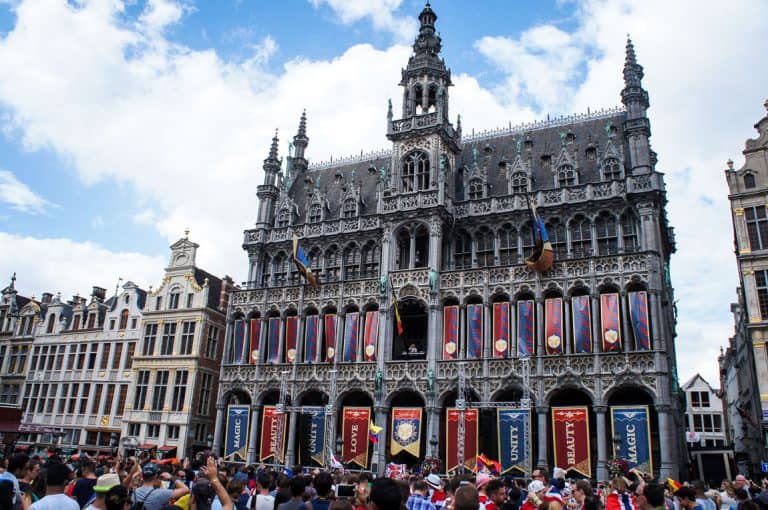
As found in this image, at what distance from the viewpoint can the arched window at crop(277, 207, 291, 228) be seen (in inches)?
1953

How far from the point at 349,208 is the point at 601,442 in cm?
2460

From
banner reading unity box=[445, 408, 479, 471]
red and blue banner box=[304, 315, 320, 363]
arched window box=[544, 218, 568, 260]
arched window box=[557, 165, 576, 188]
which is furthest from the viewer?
red and blue banner box=[304, 315, 320, 363]

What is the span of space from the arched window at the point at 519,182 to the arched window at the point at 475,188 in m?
2.41

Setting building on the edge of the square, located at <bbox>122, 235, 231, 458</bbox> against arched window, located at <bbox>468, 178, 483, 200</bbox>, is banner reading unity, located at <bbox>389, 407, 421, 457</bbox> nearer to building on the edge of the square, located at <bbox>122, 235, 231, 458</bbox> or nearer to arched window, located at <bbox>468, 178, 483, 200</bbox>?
arched window, located at <bbox>468, 178, 483, 200</bbox>

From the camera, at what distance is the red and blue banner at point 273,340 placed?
43219 millimetres

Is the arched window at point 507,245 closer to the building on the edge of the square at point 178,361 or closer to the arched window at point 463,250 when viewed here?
the arched window at point 463,250

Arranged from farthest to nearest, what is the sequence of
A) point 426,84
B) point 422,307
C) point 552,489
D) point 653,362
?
1. point 426,84
2. point 422,307
3. point 653,362
4. point 552,489

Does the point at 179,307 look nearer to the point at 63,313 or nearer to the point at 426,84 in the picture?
the point at 63,313

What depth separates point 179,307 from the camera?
50781mm

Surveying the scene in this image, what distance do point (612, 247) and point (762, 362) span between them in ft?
32.3

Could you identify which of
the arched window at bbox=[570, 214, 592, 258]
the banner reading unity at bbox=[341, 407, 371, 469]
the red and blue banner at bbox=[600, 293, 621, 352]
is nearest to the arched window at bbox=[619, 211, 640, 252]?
the arched window at bbox=[570, 214, 592, 258]

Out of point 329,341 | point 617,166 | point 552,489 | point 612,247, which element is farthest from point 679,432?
point 552,489

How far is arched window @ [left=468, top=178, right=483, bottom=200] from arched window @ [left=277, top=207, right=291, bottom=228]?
1503cm

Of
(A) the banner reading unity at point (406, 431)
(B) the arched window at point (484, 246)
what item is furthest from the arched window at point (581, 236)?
(A) the banner reading unity at point (406, 431)
